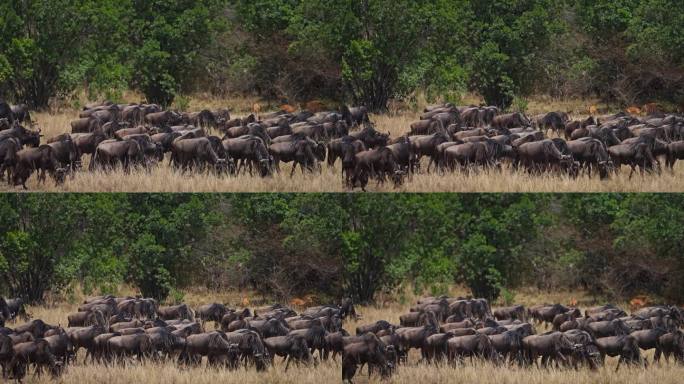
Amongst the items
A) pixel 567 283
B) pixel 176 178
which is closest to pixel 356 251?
pixel 176 178

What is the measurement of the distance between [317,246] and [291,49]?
649cm

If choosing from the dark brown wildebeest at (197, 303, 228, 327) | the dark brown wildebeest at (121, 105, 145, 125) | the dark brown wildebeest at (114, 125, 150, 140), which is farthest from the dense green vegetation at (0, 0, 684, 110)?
the dark brown wildebeest at (197, 303, 228, 327)

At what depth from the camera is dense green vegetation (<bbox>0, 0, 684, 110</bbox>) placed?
42.2 metres

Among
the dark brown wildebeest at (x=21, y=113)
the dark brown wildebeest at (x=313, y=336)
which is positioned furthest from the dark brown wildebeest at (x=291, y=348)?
the dark brown wildebeest at (x=21, y=113)

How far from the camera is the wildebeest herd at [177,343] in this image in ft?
102

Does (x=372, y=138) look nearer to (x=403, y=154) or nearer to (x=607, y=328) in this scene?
(x=403, y=154)

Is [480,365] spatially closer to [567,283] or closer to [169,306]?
[169,306]

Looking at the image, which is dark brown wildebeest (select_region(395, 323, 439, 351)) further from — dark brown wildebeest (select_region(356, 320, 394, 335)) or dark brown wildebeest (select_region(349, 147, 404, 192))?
dark brown wildebeest (select_region(349, 147, 404, 192))

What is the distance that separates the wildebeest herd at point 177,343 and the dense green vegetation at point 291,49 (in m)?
9.45

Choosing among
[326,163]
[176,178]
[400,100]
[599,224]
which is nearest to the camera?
[176,178]

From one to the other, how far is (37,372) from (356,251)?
9.82m

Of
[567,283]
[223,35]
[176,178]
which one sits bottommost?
[567,283]

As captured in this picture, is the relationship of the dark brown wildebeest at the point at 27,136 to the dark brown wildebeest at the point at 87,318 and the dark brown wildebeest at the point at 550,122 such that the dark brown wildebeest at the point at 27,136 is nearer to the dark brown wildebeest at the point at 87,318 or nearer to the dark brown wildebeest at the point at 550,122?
the dark brown wildebeest at the point at 87,318

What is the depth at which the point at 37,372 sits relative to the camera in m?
31.1
